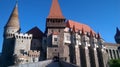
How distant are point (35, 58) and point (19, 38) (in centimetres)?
561

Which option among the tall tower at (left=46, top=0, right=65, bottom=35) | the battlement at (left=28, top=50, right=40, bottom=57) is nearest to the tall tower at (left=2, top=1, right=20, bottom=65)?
the battlement at (left=28, top=50, right=40, bottom=57)

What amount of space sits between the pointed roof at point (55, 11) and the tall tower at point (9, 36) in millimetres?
7833

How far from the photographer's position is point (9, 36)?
35656 millimetres

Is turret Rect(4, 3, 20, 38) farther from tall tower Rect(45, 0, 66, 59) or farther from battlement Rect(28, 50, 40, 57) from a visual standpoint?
battlement Rect(28, 50, 40, 57)

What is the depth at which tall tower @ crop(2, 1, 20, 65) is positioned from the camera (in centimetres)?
3406

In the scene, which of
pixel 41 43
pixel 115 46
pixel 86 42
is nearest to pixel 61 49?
pixel 41 43

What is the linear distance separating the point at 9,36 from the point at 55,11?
36.8ft

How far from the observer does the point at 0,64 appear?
1368 inches

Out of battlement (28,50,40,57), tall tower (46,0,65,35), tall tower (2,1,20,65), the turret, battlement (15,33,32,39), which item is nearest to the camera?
battlement (28,50,40,57)

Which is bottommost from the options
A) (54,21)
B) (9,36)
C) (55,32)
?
(9,36)

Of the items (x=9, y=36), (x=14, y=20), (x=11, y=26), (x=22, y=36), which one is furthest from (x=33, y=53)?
(x=14, y=20)

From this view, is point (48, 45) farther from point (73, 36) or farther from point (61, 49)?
point (73, 36)

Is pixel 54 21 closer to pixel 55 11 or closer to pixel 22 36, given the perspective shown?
pixel 55 11

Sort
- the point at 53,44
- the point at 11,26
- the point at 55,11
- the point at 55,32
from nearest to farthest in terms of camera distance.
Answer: the point at 53,44 < the point at 55,32 < the point at 11,26 < the point at 55,11
